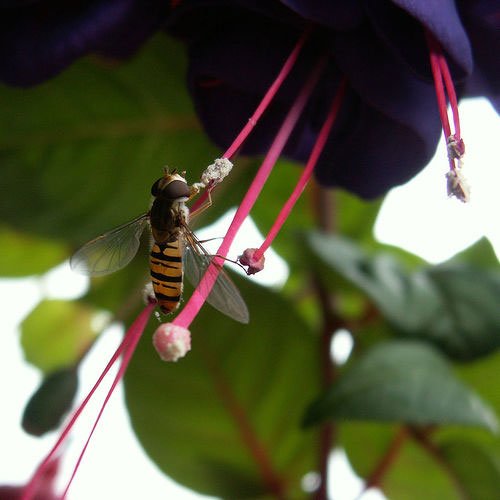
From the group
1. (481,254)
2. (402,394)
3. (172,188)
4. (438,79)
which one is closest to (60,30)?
(172,188)

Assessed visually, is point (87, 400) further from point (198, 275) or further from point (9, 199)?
point (9, 199)

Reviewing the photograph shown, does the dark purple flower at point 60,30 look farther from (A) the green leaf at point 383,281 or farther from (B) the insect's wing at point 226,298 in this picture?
(A) the green leaf at point 383,281

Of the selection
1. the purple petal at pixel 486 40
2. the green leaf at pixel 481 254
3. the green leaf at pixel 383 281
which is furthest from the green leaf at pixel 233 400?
the purple petal at pixel 486 40

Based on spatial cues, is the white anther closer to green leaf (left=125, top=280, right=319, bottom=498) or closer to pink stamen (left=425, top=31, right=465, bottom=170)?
pink stamen (left=425, top=31, right=465, bottom=170)

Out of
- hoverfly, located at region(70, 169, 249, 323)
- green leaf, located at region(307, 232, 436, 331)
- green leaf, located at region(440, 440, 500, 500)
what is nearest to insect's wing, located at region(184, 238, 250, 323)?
hoverfly, located at region(70, 169, 249, 323)

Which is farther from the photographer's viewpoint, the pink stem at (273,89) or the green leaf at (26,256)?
the green leaf at (26,256)

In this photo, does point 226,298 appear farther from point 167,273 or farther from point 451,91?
point 451,91
